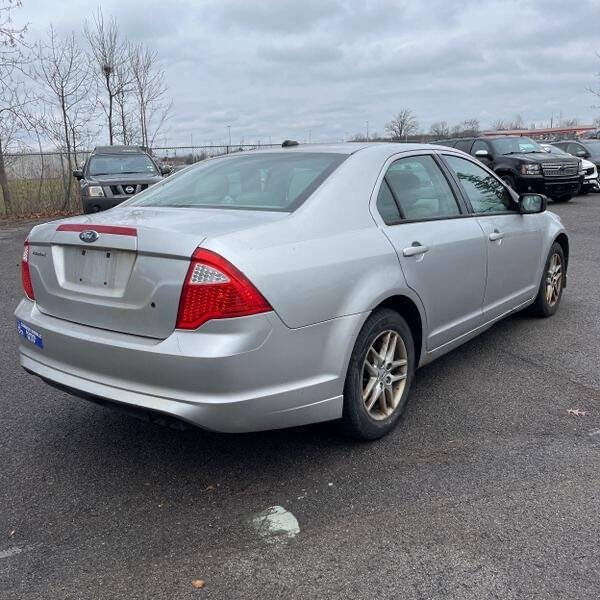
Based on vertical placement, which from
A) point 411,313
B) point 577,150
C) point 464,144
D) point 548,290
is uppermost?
point 464,144

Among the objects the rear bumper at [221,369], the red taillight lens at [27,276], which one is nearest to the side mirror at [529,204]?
the rear bumper at [221,369]

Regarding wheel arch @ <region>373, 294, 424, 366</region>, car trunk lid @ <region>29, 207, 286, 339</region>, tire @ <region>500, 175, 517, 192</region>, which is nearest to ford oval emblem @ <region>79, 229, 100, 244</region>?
car trunk lid @ <region>29, 207, 286, 339</region>

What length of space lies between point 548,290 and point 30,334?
14.4 feet

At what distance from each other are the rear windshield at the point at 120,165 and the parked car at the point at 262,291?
983 cm

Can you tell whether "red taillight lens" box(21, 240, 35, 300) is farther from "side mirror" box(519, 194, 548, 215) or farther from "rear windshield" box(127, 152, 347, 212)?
"side mirror" box(519, 194, 548, 215)

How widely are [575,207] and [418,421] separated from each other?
13810 mm

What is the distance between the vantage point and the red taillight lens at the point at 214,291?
2.59 metres

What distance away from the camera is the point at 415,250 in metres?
3.55

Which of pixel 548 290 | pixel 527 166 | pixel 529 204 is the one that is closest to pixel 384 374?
pixel 529 204

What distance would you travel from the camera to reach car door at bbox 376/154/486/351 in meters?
3.57

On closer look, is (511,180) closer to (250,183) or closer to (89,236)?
(250,183)

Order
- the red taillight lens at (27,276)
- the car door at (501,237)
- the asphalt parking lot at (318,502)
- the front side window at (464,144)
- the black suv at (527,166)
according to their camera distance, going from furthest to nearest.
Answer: the front side window at (464,144)
the black suv at (527,166)
the car door at (501,237)
the red taillight lens at (27,276)
the asphalt parking lot at (318,502)

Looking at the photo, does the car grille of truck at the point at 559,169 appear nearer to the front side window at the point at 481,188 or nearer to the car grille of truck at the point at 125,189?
the car grille of truck at the point at 125,189

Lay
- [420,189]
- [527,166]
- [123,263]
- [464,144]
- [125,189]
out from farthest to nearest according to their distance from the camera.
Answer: [464,144]
[527,166]
[125,189]
[420,189]
[123,263]
